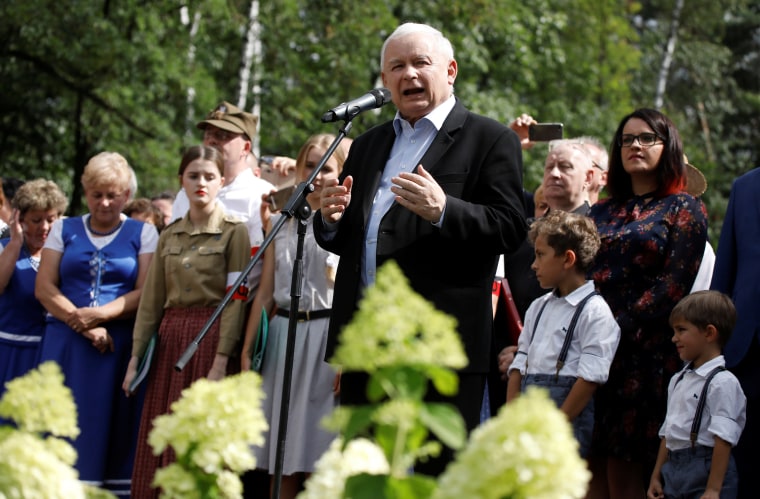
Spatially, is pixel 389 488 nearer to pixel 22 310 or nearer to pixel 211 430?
pixel 211 430

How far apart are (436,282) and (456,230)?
0.22 metres

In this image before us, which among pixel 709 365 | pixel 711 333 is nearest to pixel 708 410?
pixel 709 365

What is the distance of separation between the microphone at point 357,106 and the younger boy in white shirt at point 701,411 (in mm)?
1522

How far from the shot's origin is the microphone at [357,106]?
4.23 metres

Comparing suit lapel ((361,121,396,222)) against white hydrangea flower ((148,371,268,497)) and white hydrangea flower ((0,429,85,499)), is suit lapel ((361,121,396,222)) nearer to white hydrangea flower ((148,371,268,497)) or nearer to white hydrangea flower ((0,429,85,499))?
white hydrangea flower ((148,371,268,497))

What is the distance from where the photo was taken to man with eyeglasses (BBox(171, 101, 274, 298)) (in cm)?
636

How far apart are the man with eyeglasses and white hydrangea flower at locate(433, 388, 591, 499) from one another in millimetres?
→ 4972

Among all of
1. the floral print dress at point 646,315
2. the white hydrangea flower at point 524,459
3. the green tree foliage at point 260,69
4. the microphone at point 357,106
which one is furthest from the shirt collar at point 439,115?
the green tree foliage at point 260,69

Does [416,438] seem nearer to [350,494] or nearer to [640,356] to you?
[350,494]

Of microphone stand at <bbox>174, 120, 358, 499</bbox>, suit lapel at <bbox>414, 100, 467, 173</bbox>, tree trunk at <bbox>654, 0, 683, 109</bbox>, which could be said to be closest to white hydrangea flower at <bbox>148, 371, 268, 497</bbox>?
microphone stand at <bbox>174, 120, 358, 499</bbox>

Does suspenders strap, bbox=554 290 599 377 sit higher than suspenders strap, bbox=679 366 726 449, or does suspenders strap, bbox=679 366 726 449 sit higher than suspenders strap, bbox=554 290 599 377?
suspenders strap, bbox=554 290 599 377

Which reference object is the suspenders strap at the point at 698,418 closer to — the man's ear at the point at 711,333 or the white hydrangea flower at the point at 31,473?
the man's ear at the point at 711,333

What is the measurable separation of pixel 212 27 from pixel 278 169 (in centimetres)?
1170

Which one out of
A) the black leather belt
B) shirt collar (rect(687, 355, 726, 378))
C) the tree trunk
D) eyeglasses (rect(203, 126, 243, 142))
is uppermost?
the tree trunk
